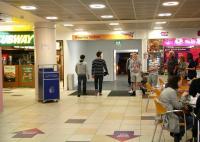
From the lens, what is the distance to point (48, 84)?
11789mm

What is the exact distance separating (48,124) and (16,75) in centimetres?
937

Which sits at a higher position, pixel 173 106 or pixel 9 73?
pixel 9 73

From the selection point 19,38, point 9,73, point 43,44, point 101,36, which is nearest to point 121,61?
point 101,36

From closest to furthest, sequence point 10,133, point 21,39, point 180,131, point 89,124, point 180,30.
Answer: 1. point 180,131
2. point 10,133
3. point 89,124
4. point 21,39
5. point 180,30

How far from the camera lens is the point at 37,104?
11469 millimetres

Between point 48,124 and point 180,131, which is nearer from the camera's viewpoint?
point 180,131

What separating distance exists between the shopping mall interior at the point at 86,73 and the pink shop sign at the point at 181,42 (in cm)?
4

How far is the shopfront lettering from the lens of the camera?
52.7ft

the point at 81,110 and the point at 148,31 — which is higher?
the point at 148,31

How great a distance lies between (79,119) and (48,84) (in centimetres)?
333

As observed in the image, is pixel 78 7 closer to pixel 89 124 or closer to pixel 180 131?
pixel 89 124

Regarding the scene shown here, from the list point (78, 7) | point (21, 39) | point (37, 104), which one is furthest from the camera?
point (21, 39)

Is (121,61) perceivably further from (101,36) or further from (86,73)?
(86,73)

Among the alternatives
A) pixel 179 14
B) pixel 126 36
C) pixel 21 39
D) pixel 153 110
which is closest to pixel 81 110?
pixel 153 110
